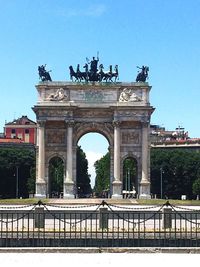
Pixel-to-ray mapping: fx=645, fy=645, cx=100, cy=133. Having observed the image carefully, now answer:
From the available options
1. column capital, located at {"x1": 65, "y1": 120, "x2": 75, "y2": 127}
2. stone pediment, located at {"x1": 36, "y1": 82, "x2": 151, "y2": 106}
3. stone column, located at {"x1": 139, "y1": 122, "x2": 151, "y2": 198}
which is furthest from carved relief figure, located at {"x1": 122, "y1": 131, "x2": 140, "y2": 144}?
column capital, located at {"x1": 65, "y1": 120, "x2": 75, "y2": 127}

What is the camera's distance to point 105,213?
31.0 m

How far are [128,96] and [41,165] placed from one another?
14161mm

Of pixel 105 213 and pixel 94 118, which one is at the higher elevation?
pixel 94 118

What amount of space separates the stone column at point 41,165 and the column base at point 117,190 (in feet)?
28.7

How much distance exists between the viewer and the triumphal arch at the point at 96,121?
81.8 m

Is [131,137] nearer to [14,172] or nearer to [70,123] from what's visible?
[70,123]

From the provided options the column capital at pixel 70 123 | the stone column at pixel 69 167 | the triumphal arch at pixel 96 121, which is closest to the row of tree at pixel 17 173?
the triumphal arch at pixel 96 121

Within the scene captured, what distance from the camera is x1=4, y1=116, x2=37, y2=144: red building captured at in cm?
16238

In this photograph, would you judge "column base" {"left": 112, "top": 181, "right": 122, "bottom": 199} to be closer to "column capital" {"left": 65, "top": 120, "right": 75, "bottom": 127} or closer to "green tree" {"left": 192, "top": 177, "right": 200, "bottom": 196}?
"column capital" {"left": 65, "top": 120, "right": 75, "bottom": 127}

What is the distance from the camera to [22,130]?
16375 centimetres
